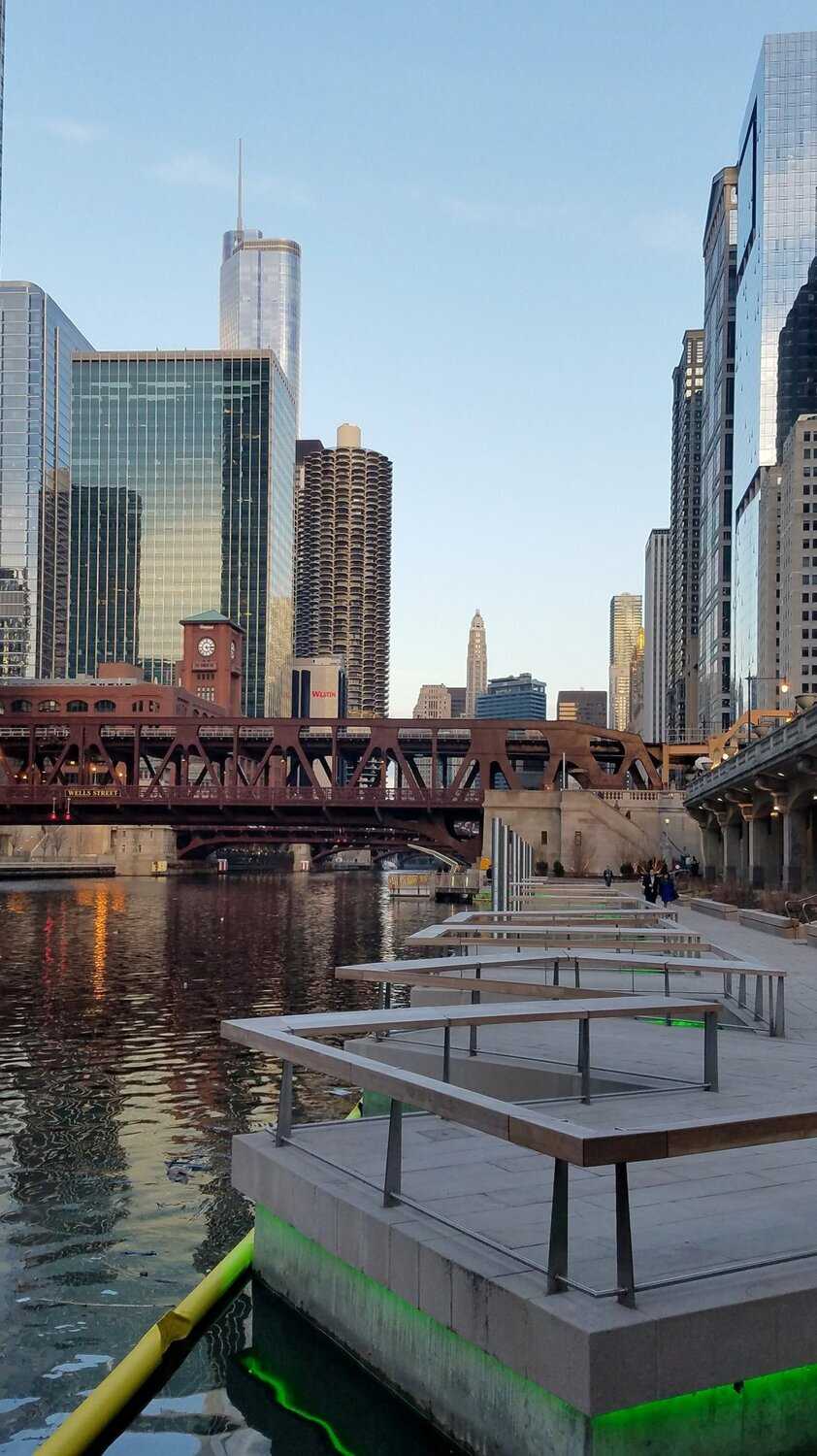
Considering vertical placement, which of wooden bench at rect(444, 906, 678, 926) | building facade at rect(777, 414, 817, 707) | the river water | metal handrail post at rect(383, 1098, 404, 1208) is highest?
building facade at rect(777, 414, 817, 707)

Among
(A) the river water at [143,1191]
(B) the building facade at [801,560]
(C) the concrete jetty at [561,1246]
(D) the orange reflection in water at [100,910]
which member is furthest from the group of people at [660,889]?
(B) the building facade at [801,560]

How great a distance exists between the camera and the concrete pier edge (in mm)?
6707

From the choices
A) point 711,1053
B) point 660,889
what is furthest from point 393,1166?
point 660,889

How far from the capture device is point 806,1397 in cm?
730

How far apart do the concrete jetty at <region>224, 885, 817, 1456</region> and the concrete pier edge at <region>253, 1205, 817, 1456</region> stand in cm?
1

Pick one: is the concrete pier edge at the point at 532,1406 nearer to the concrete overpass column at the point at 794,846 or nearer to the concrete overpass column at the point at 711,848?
the concrete overpass column at the point at 794,846

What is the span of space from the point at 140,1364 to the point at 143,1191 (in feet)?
16.8

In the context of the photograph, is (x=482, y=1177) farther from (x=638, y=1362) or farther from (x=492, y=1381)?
(x=638, y=1362)

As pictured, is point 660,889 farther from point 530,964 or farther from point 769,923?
point 530,964

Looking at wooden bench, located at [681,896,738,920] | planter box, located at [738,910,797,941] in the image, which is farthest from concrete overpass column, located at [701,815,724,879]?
planter box, located at [738,910,797,941]

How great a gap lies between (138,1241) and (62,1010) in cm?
1832

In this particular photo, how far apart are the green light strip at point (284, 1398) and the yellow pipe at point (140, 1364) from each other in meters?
0.50

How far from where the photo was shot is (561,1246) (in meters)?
6.84

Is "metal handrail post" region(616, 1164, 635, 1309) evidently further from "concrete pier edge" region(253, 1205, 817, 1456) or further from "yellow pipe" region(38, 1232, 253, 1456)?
"yellow pipe" region(38, 1232, 253, 1456)
